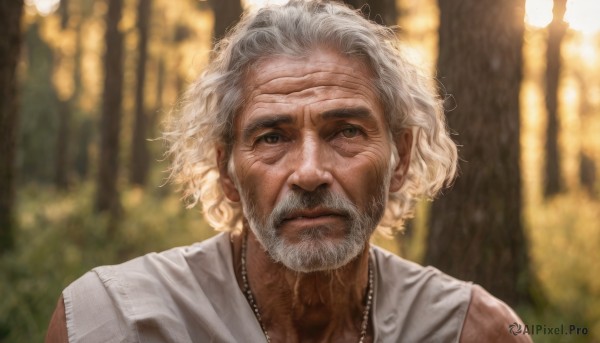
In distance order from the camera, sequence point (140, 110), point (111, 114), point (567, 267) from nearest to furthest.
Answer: point (567, 267) < point (111, 114) < point (140, 110)

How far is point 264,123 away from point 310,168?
33 cm

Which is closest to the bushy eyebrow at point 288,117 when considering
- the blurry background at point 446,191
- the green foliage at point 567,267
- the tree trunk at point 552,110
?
the blurry background at point 446,191

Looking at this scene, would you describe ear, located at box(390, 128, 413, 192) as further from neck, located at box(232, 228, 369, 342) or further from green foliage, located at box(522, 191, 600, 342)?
green foliage, located at box(522, 191, 600, 342)

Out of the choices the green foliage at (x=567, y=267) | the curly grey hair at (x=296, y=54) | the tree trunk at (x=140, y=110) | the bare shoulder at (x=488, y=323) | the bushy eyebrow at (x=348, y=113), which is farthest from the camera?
the tree trunk at (x=140, y=110)

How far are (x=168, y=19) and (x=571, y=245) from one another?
57.4ft

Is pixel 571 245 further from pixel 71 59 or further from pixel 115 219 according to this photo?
pixel 71 59

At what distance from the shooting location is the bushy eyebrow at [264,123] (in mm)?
2736

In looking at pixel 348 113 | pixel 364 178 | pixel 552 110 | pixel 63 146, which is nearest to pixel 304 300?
pixel 364 178

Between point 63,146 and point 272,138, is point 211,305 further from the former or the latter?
point 63,146

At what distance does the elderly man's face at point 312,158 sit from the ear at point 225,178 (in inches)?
5.5

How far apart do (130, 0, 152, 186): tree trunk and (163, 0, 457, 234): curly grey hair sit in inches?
530

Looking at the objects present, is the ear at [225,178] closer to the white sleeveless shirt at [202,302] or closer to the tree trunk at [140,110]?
the white sleeveless shirt at [202,302]

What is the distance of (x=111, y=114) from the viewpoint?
498 inches

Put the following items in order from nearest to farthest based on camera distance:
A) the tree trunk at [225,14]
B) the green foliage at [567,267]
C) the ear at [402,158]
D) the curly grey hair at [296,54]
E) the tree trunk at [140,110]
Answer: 1. the curly grey hair at [296,54]
2. the ear at [402,158]
3. the green foliage at [567,267]
4. the tree trunk at [225,14]
5. the tree trunk at [140,110]
